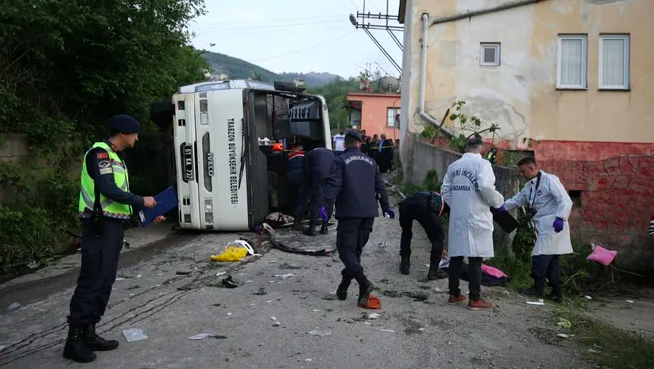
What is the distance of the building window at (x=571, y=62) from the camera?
14.5 metres

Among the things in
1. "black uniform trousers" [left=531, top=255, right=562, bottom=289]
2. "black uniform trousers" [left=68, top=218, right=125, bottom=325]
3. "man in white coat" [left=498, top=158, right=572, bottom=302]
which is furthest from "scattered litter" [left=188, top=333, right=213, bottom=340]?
"black uniform trousers" [left=531, top=255, right=562, bottom=289]

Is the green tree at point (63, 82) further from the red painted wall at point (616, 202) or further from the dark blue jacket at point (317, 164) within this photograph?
the red painted wall at point (616, 202)

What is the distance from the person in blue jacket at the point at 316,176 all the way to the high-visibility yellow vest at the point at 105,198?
468 cm

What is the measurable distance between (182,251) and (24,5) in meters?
3.91

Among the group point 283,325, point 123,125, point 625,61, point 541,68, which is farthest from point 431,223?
point 625,61

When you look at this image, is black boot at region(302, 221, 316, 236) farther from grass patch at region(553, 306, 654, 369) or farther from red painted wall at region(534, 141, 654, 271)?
red painted wall at region(534, 141, 654, 271)

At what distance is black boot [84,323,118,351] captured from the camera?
4102mm

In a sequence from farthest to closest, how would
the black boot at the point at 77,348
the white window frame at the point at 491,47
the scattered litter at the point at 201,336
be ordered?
the white window frame at the point at 491,47 < the scattered litter at the point at 201,336 < the black boot at the point at 77,348

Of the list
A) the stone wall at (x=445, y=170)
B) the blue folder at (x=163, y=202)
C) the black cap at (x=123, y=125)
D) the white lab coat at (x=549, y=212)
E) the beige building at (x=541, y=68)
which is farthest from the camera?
the beige building at (x=541, y=68)

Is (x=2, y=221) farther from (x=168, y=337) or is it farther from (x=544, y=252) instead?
(x=544, y=252)

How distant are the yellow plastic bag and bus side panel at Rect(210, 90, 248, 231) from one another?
3.49 feet

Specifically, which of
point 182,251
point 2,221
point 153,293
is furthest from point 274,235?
point 2,221

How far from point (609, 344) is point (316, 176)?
195 inches

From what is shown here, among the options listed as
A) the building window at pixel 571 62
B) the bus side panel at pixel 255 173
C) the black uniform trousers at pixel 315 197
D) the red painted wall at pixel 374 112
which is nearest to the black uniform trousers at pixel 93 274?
the bus side panel at pixel 255 173
